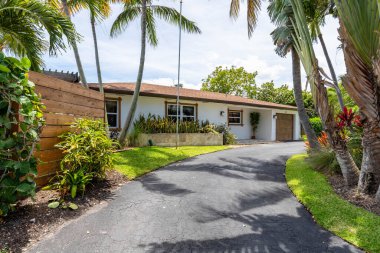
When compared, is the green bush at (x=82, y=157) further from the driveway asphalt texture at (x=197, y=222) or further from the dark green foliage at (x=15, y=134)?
the dark green foliage at (x=15, y=134)

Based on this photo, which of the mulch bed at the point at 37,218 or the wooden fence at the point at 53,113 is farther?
the wooden fence at the point at 53,113

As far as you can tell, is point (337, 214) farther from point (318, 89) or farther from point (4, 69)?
point (4, 69)

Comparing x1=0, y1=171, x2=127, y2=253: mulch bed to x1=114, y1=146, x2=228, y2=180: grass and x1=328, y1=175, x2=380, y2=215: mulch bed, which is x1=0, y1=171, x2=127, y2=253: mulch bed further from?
x1=328, y1=175, x2=380, y2=215: mulch bed

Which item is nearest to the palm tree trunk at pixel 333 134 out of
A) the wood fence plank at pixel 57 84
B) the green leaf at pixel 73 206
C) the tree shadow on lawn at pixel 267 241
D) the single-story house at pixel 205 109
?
the tree shadow on lawn at pixel 267 241

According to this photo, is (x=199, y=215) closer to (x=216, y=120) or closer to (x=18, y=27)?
(x=18, y=27)

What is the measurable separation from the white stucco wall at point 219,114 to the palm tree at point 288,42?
7565mm

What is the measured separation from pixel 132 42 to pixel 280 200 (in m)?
12.6

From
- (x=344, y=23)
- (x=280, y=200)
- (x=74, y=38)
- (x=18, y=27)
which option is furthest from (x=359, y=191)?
(x=18, y=27)

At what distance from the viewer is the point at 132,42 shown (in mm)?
15352

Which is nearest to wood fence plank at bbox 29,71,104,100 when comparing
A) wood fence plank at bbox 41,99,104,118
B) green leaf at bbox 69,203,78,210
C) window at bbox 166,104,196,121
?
wood fence plank at bbox 41,99,104,118

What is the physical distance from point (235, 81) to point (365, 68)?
35.2 metres

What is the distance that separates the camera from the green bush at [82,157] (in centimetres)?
546

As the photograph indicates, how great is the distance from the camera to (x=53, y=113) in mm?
5988

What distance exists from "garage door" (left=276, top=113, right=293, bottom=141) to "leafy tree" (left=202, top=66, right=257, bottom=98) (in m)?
16.7
